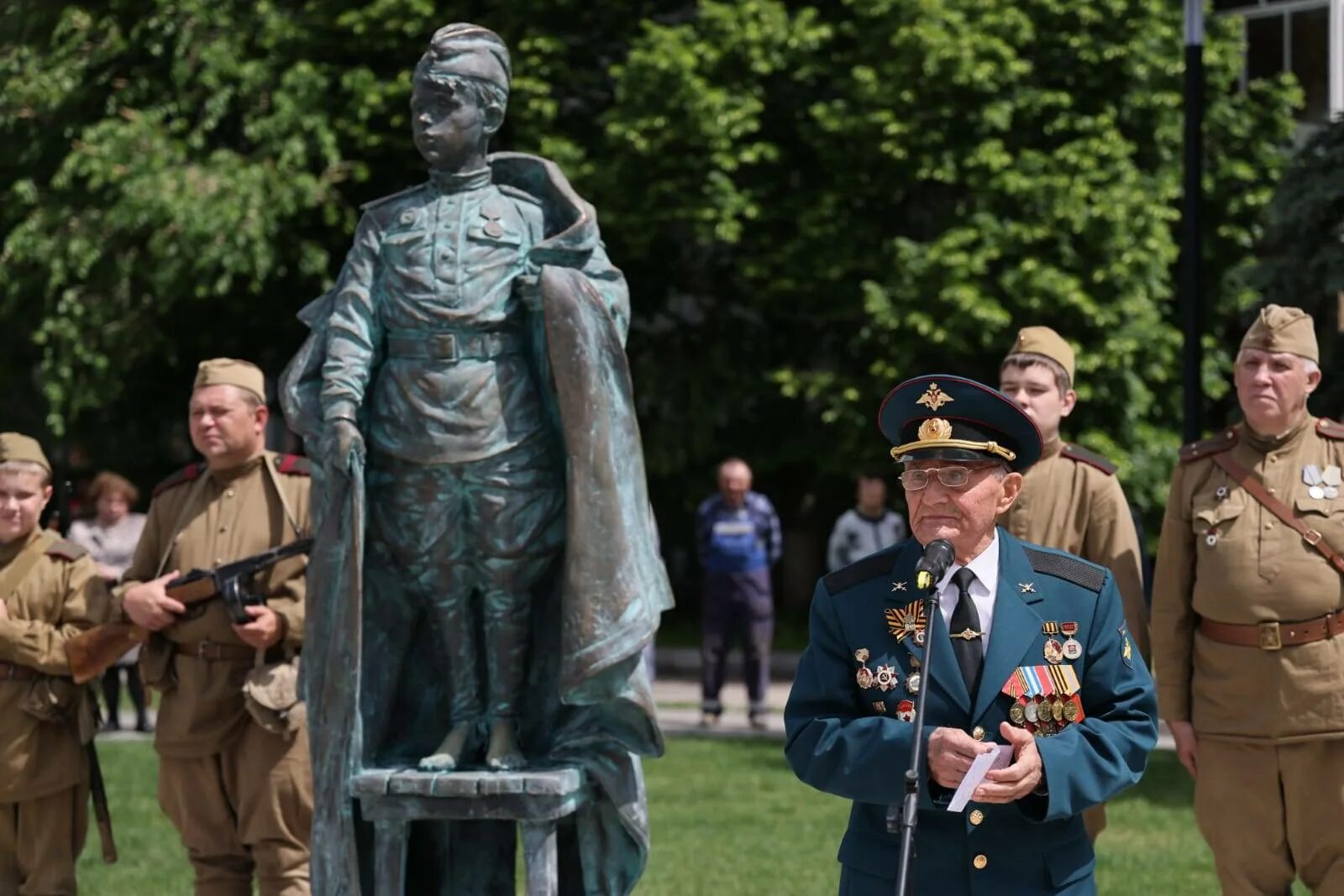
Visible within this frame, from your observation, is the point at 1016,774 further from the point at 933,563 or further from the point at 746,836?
the point at 746,836

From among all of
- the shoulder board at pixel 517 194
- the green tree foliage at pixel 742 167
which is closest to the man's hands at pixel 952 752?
the shoulder board at pixel 517 194

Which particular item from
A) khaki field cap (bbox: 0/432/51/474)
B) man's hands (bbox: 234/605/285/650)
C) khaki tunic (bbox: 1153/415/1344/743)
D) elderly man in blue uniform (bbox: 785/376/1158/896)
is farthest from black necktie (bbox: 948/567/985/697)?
khaki field cap (bbox: 0/432/51/474)

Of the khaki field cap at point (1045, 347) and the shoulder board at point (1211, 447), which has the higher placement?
the khaki field cap at point (1045, 347)

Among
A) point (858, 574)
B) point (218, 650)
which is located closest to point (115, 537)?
point (218, 650)

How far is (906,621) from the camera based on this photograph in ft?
15.3

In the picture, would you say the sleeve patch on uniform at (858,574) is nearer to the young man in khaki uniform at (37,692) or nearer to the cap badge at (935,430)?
the cap badge at (935,430)

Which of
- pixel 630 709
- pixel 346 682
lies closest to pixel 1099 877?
pixel 630 709

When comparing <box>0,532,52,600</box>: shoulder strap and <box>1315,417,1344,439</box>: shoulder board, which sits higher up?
<box>1315,417,1344,439</box>: shoulder board

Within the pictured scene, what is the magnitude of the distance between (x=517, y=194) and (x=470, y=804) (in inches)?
77.2

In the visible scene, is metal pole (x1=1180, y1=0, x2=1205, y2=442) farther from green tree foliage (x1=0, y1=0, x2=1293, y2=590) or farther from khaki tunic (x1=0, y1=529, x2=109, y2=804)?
green tree foliage (x1=0, y1=0, x2=1293, y2=590)

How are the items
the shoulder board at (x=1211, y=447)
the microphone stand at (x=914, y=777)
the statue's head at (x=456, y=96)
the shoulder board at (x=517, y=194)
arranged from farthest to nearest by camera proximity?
1. the shoulder board at (x=1211, y=447)
2. the shoulder board at (x=517, y=194)
3. the statue's head at (x=456, y=96)
4. the microphone stand at (x=914, y=777)

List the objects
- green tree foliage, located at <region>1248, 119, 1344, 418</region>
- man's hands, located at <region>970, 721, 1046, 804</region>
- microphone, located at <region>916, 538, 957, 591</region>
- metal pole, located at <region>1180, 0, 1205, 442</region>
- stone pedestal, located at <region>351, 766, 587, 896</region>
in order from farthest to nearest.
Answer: green tree foliage, located at <region>1248, 119, 1344, 418</region>
metal pole, located at <region>1180, 0, 1205, 442</region>
stone pedestal, located at <region>351, 766, 587, 896</region>
man's hands, located at <region>970, 721, 1046, 804</region>
microphone, located at <region>916, 538, 957, 591</region>

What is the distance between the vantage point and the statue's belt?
6961mm

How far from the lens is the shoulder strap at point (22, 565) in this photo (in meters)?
8.51
